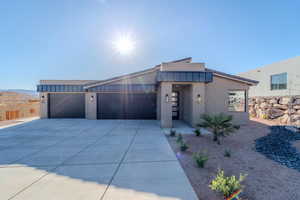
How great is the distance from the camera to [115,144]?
5.59 meters

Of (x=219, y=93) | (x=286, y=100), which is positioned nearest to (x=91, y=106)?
(x=219, y=93)

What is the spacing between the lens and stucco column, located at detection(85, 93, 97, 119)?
40.2 feet

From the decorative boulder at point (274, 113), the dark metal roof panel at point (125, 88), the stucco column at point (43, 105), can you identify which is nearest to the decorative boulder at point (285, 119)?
the decorative boulder at point (274, 113)

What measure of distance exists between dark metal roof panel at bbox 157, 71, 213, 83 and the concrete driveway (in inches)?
170

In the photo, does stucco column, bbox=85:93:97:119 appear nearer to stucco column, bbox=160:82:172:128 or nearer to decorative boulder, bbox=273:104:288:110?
stucco column, bbox=160:82:172:128

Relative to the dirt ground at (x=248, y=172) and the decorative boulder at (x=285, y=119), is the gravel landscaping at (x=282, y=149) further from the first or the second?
the decorative boulder at (x=285, y=119)

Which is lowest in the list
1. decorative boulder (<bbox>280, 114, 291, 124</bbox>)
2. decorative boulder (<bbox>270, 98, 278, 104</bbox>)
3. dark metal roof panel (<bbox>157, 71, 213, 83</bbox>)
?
decorative boulder (<bbox>280, 114, 291, 124</bbox>)

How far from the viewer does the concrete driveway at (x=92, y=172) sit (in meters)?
2.68

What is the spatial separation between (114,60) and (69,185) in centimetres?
1829

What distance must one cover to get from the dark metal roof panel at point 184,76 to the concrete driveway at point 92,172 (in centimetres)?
431

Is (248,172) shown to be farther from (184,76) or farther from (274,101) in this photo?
(274,101)

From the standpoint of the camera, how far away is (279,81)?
1403cm

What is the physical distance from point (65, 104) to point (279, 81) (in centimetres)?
2254

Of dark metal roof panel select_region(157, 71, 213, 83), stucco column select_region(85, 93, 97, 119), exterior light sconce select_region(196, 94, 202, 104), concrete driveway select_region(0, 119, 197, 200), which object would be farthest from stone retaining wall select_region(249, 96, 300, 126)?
stucco column select_region(85, 93, 97, 119)
